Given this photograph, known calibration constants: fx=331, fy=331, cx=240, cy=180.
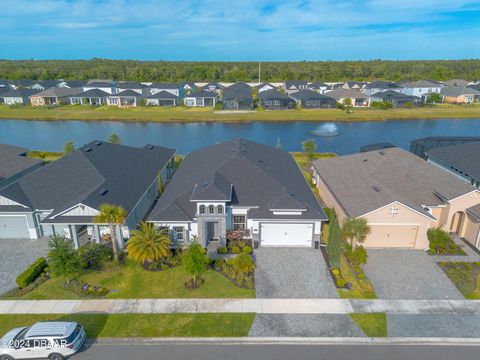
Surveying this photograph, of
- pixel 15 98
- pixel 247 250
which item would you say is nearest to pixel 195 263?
pixel 247 250

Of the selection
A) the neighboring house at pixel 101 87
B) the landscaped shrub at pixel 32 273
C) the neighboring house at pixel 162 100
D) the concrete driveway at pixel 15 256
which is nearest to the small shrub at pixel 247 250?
the landscaped shrub at pixel 32 273

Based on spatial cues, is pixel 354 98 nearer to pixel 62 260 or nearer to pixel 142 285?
pixel 142 285

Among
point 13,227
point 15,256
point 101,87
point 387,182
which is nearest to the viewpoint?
point 15,256

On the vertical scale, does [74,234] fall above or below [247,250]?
above

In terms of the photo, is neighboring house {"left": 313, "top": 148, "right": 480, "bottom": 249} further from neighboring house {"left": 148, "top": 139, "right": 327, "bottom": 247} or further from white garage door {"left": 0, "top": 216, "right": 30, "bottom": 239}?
white garage door {"left": 0, "top": 216, "right": 30, "bottom": 239}

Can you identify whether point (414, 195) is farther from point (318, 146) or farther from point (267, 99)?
point (267, 99)

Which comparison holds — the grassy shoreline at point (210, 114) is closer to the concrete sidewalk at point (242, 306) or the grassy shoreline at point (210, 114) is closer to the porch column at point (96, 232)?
the porch column at point (96, 232)

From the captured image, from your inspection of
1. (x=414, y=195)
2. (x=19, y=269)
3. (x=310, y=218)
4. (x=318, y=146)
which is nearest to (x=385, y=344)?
(x=310, y=218)
